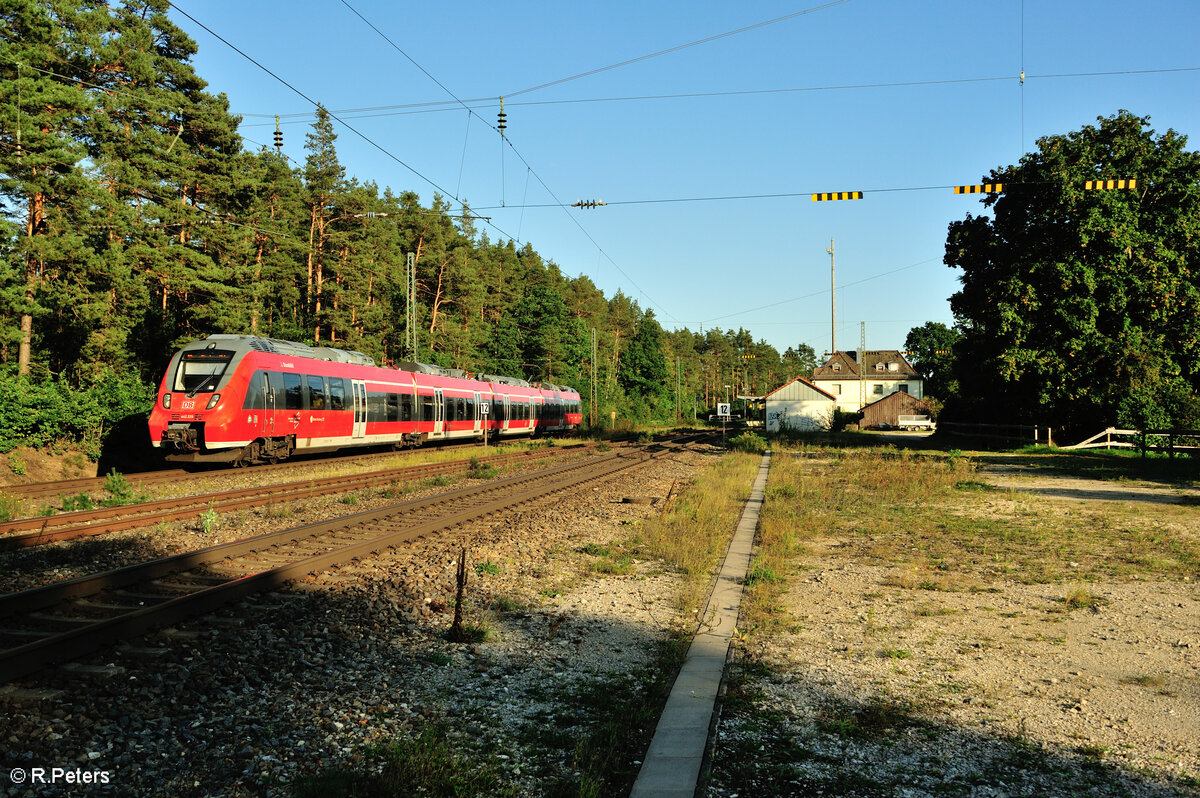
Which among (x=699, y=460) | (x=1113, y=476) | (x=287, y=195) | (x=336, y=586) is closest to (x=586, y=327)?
(x=287, y=195)

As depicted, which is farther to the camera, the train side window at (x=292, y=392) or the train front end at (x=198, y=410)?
the train side window at (x=292, y=392)

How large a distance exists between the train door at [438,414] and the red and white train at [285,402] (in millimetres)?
44

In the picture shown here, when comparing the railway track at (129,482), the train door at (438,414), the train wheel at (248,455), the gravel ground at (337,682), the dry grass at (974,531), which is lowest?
the dry grass at (974,531)

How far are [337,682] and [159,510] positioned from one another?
30.6 feet

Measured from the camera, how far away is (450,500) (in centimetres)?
1588

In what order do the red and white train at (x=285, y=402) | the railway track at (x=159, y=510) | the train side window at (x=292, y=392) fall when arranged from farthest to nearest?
the train side window at (x=292, y=392) < the red and white train at (x=285, y=402) < the railway track at (x=159, y=510)

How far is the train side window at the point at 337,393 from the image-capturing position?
24.6 m

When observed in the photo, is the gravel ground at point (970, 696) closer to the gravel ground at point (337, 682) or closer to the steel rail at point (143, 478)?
the gravel ground at point (337, 682)

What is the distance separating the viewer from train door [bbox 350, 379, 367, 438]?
2627 cm

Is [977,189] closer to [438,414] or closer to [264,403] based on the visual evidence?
[264,403]

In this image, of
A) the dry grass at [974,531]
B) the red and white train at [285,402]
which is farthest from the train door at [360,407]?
the dry grass at [974,531]

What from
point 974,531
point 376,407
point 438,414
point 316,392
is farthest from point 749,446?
point 974,531

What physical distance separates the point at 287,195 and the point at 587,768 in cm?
5330

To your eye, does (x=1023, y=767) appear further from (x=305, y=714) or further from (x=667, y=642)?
(x=305, y=714)
